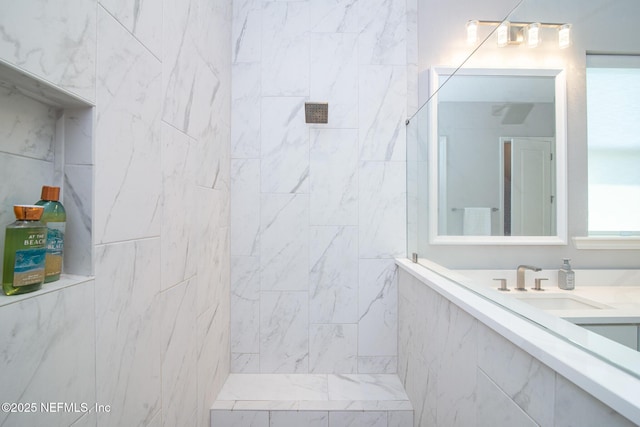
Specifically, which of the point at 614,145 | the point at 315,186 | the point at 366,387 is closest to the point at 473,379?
the point at 614,145

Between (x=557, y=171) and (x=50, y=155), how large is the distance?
1274 millimetres

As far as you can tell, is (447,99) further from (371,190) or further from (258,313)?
(258,313)

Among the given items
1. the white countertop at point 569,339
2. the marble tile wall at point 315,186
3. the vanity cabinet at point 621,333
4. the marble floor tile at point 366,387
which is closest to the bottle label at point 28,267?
the white countertop at point 569,339

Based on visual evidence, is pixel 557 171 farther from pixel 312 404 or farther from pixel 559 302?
pixel 312 404

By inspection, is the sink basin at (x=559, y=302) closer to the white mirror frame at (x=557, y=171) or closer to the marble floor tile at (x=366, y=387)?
the white mirror frame at (x=557, y=171)

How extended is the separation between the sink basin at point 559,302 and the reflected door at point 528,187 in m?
0.17

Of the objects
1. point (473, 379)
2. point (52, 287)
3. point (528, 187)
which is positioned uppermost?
point (528, 187)

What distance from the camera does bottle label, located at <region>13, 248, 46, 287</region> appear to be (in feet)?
1.72

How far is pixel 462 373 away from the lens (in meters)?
0.93

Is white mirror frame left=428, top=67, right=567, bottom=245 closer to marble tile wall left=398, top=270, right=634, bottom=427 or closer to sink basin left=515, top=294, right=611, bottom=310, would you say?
sink basin left=515, top=294, right=611, bottom=310

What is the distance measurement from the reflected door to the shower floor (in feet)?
3.82

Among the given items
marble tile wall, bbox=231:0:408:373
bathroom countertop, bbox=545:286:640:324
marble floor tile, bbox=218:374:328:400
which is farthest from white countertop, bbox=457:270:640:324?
marble floor tile, bbox=218:374:328:400

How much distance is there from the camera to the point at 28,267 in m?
0.54

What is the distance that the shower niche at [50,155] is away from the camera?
57 centimetres
